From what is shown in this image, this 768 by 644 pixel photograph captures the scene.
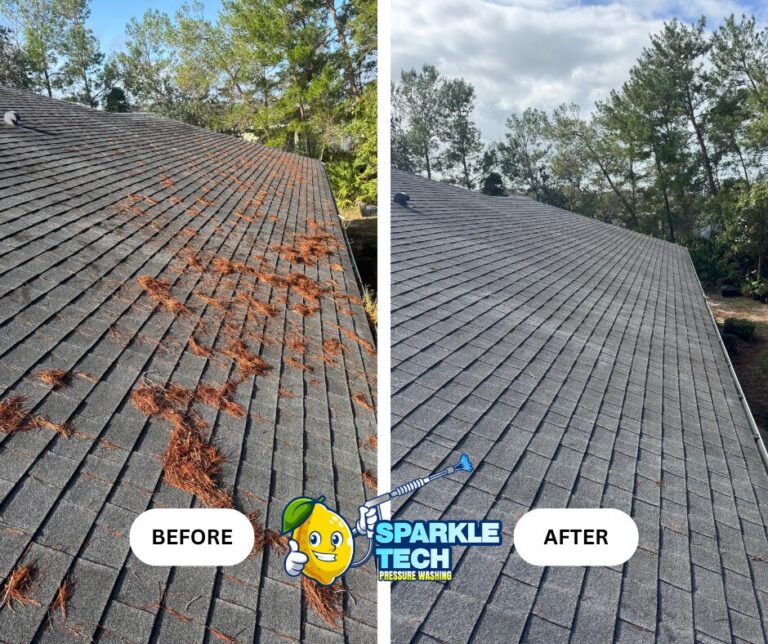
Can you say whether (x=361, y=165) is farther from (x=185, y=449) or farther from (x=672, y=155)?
(x=185, y=449)

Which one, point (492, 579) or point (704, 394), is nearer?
point (492, 579)

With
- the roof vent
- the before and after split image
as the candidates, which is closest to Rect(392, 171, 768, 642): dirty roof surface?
Result: the before and after split image

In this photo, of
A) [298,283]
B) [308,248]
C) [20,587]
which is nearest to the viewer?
[20,587]

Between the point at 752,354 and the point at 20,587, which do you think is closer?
the point at 20,587

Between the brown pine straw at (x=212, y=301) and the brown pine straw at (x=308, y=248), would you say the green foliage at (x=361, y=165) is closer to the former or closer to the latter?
the brown pine straw at (x=308, y=248)

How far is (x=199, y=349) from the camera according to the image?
9.09 ft

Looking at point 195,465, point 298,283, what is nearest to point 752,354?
point 298,283

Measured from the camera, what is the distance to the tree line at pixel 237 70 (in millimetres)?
11625

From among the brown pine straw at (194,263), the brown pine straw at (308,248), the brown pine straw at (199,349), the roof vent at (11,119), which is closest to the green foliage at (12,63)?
the roof vent at (11,119)

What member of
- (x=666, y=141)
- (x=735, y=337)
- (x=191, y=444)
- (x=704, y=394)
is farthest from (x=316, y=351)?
(x=735, y=337)

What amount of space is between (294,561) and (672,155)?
570 inches

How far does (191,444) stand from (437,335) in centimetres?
119

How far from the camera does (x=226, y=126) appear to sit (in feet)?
73.6

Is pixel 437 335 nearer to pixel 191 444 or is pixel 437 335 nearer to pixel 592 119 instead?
pixel 191 444
